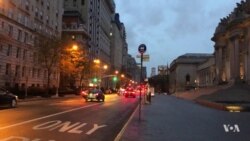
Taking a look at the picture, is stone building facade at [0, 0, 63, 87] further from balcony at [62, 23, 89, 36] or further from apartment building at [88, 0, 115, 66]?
apartment building at [88, 0, 115, 66]

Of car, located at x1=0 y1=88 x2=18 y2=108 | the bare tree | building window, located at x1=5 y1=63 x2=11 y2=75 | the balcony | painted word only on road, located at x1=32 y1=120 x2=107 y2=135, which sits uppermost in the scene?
the balcony

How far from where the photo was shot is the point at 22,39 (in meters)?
72.2

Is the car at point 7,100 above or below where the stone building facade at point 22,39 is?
below

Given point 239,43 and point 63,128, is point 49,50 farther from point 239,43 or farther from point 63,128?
point 63,128

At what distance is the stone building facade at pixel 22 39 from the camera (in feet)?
214

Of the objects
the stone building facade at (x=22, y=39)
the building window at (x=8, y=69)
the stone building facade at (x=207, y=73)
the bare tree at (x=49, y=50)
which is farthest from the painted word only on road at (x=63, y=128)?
the stone building facade at (x=207, y=73)

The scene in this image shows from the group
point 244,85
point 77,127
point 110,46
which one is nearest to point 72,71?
point 244,85

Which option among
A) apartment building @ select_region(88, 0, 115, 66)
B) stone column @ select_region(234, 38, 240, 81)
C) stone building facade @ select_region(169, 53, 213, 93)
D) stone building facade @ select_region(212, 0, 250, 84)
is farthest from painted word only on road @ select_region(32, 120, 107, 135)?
stone building facade @ select_region(169, 53, 213, 93)

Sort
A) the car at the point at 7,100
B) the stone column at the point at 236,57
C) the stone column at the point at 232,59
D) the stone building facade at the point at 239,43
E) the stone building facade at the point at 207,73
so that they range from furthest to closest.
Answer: the stone building facade at the point at 207,73 → the stone column at the point at 232,59 → the stone column at the point at 236,57 → the stone building facade at the point at 239,43 → the car at the point at 7,100

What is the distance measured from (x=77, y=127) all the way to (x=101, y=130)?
1.15 meters

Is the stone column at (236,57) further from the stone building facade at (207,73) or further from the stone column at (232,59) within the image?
the stone building facade at (207,73)

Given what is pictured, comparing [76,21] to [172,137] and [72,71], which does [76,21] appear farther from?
[172,137]

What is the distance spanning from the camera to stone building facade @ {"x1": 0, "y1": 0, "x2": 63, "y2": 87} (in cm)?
6531

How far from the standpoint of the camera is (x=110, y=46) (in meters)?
198
